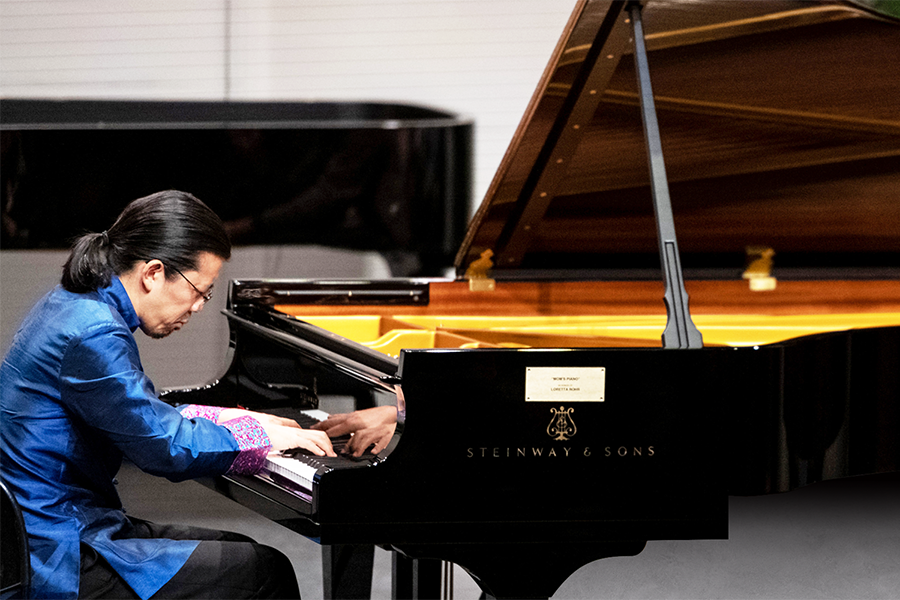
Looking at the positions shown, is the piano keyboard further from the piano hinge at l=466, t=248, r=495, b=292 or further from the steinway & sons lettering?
the piano hinge at l=466, t=248, r=495, b=292

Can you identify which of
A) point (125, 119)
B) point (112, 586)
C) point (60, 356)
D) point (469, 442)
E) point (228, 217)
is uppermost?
point (125, 119)

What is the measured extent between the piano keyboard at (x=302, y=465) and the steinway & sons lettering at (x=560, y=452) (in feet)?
0.67

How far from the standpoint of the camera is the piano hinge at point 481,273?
297cm

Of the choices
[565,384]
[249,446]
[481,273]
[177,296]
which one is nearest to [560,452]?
[565,384]

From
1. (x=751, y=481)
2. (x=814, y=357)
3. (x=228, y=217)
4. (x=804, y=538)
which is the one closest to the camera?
(x=751, y=481)

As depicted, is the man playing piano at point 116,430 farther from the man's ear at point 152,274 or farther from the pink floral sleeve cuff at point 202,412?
the pink floral sleeve cuff at point 202,412

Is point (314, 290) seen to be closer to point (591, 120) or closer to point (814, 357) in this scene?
point (591, 120)

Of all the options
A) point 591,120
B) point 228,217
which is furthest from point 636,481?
point 228,217

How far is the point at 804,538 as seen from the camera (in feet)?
11.5

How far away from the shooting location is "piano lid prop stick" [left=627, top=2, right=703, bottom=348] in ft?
6.18

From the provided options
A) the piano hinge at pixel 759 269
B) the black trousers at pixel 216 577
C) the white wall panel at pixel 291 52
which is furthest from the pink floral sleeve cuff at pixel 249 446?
the white wall panel at pixel 291 52

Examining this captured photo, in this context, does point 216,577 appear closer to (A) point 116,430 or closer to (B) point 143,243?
(A) point 116,430

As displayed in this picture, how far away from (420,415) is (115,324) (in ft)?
1.94

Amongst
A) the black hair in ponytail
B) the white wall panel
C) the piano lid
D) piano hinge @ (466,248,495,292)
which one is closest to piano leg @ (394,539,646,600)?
the black hair in ponytail
